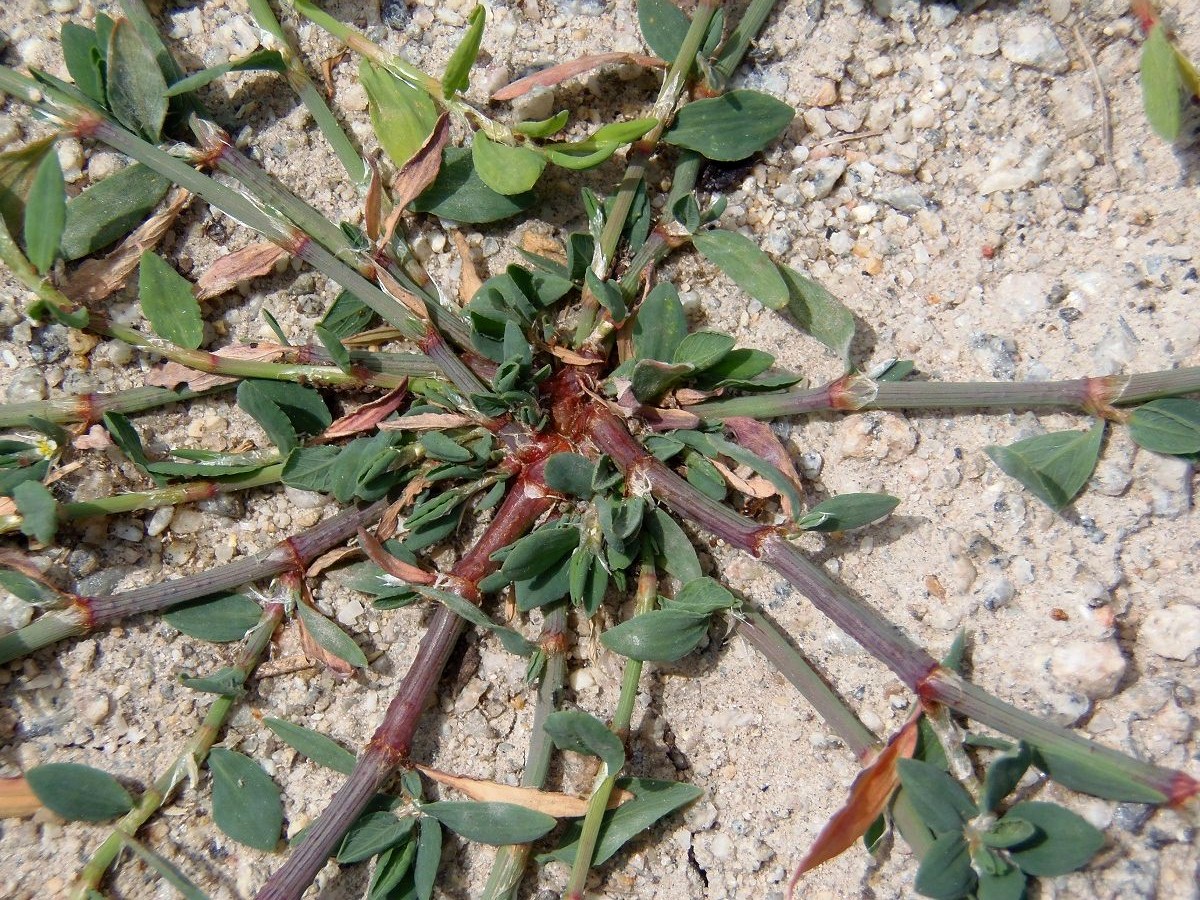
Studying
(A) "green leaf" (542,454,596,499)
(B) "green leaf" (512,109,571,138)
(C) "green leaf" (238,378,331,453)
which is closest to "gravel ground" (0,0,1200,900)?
(C) "green leaf" (238,378,331,453)

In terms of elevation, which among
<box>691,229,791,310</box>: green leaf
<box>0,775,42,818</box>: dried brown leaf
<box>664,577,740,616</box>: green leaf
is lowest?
<box>0,775,42,818</box>: dried brown leaf

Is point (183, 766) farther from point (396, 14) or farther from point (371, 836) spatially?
point (396, 14)

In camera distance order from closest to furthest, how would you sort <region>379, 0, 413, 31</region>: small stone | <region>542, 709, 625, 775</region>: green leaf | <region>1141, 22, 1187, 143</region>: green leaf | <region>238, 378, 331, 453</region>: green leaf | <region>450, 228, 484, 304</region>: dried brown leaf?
<region>542, 709, 625, 775</region>: green leaf, <region>1141, 22, 1187, 143</region>: green leaf, <region>238, 378, 331, 453</region>: green leaf, <region>450, 228, 484, 304</region>: dried brown leaf, <region>379, 0, 413, 31</region>: small stone

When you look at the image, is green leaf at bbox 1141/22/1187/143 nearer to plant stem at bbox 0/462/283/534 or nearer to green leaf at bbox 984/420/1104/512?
green leaf at bbox 984/420/1104/512

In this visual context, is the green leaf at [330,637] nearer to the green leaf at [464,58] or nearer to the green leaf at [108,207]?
the green leaf at [108,207]

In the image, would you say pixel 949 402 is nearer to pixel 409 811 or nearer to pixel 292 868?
pixel 409 811

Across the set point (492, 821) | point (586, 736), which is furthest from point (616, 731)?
point (492, 821)
